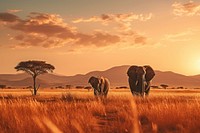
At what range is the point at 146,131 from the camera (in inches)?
289

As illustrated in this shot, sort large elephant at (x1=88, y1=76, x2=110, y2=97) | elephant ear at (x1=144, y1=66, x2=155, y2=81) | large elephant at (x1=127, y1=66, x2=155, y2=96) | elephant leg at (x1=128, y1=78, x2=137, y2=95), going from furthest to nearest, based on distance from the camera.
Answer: large elephant at (x1=88, y1=76, x2=110, y2=97)
elephant ear at (x1=144, y1=66, x2=155, y2=81)
elephant leg at (x1=128, y1=78, x2=137, y2=95)
large elephant at (x1=127, y1=66, x2=155, y2=96)

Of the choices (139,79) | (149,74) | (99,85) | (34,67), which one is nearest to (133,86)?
(139,79)

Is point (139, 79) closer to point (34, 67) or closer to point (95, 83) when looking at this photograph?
point (95, 83)

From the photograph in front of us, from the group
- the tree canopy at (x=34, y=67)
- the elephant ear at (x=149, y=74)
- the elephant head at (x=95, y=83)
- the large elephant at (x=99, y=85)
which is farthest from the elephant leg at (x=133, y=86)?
the tree canopy at (x=34, y=67)

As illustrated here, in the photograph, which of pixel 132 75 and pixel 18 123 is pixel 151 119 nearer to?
pixel 18 123

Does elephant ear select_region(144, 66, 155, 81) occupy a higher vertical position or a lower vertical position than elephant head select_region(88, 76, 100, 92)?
higher

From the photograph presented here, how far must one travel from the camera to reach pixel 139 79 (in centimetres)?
3147

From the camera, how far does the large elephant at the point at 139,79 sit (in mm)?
30891

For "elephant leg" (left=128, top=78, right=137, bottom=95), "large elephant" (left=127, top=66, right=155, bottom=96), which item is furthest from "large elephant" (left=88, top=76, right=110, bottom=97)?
"elephant leg" (left=128, top=78, right=137, bottom=95)

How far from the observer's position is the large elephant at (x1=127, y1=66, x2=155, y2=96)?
30.9m

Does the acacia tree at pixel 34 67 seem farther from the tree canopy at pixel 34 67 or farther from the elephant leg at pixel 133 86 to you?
the elephant leg at pixel 133 86

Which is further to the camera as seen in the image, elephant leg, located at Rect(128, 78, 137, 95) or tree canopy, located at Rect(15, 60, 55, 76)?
tree canopy, located at Rect(15, 60, 55, 76)

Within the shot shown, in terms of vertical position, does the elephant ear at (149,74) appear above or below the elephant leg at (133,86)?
above

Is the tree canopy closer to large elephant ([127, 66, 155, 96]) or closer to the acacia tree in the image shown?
the acacia tree
